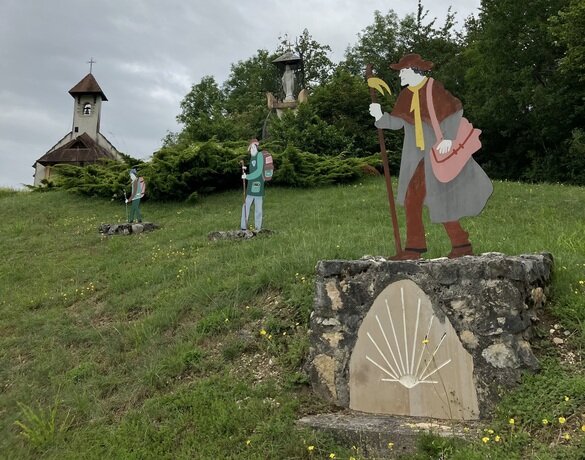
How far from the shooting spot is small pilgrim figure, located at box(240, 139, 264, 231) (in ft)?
33.9

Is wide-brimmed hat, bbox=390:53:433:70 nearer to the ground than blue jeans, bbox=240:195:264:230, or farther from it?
farther from it

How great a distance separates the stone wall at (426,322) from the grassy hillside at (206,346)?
0.79 feet

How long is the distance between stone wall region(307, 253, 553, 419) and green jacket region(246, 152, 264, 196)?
537 cm

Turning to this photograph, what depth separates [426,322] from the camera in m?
4.74

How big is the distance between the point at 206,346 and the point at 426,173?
3071 millimetres

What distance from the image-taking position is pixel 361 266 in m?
5.11

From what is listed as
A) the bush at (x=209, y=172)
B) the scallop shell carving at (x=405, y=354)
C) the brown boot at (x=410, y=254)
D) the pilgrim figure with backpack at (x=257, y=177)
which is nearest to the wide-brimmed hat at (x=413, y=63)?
the brown boot at (x=410, y=254)

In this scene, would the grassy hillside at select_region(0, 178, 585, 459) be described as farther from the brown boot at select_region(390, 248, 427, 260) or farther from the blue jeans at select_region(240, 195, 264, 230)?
the brown boot at select_region(390, 248, 427, 260)

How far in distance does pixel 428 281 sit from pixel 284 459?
197 cm

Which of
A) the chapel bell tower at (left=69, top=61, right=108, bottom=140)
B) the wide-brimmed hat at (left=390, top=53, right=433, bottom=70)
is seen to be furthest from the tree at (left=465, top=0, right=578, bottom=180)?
the chapel bell tower at (left=69, top=61, right=108, bottom=140)

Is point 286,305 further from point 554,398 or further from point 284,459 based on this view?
point 554,398

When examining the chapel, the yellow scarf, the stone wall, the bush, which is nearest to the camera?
the stone wall

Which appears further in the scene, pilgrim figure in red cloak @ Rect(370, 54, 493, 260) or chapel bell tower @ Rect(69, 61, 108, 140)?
chapel bell tower @ Rect(69, 61, 108, 140)

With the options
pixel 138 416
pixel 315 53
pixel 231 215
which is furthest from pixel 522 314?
pixel 315 53
